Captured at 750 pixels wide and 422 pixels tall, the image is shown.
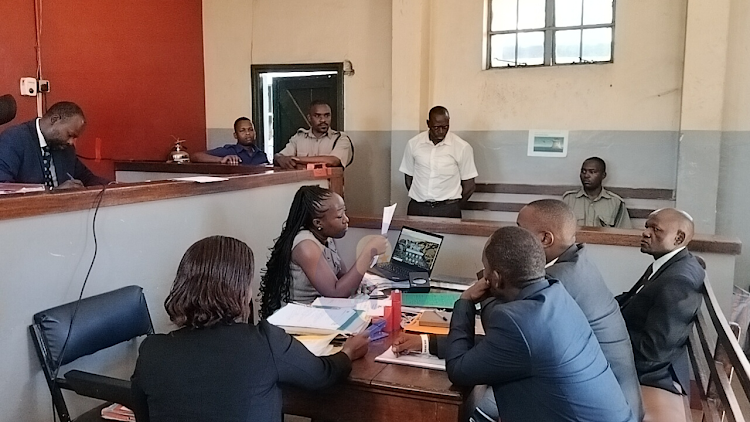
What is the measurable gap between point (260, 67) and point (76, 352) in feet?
15.0

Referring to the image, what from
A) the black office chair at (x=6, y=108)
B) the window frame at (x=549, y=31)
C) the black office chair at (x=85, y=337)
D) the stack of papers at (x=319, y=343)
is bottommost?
the black office chair at (x=85, y=337)

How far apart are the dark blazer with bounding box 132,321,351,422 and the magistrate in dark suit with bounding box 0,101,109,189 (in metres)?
2.00

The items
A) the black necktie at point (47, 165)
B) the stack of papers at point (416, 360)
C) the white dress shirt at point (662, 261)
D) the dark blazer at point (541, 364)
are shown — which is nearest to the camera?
the dark blazer at point (541, 364)

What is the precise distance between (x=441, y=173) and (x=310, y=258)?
2724 mm

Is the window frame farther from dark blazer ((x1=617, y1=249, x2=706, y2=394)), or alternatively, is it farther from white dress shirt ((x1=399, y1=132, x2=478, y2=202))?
dark blazer ((x1=617, y1=249, x2=706, y2=394))

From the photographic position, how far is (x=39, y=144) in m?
3.21

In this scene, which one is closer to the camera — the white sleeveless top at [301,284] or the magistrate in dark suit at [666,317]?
the magistrate in dark suit at [666,317]

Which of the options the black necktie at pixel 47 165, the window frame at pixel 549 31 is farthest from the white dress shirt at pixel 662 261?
the window frame at pixel 549 31

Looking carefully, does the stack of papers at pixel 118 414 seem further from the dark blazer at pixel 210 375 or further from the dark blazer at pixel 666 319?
the dark blazer at pixel 666 319

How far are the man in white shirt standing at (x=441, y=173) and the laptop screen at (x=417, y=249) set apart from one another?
2153 millimetres

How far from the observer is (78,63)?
15.9 feet

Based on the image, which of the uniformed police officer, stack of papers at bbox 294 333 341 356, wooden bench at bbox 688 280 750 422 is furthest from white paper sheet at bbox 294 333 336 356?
the uniformed police officer

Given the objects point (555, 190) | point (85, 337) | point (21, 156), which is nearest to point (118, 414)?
point (85, 337)

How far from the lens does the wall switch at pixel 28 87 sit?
438cm
